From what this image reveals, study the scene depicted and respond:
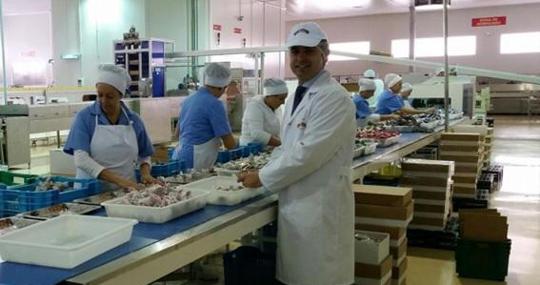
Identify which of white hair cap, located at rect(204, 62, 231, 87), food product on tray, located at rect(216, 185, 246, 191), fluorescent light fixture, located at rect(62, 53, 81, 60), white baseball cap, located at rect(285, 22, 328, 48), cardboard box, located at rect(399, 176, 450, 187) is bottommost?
cardboard box, located at rect(399, 176, 450, 187)

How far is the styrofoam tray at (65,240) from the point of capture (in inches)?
50.5

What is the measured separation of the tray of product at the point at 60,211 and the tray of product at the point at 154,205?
97mm

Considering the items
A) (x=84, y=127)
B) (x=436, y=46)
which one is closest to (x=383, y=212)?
(x=84, y=127)

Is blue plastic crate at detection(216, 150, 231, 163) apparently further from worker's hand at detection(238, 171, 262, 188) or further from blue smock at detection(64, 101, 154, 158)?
worker's hand at detection(238, 171, 262, 188)

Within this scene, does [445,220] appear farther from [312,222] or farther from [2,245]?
[2,245]

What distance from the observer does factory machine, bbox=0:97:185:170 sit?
19.4 feet

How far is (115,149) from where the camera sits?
2.37 metres

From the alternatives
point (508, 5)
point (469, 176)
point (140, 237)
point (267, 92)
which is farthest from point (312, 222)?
point (508, 5)

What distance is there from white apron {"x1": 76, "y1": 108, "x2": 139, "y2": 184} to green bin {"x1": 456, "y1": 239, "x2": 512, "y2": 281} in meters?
2.24

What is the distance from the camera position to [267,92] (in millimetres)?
3820

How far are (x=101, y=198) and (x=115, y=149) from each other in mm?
426

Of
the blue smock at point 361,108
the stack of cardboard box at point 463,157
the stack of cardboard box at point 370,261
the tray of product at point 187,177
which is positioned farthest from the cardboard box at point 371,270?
the blue smock at point 361,108

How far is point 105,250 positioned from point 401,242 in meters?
2.02

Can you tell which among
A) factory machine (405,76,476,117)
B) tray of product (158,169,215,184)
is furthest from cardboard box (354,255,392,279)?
factory machine (405,76,476,117)
